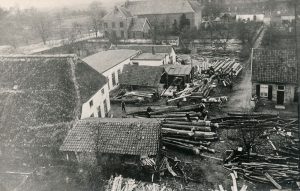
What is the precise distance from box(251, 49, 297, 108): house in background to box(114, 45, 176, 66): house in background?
621 inches

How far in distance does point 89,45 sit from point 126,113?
130 feet

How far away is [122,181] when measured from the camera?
1933 cm

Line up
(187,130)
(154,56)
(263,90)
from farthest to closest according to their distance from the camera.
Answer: (154,56), (263,90), (187,130)

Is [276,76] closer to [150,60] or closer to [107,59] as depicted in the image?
[150,60]

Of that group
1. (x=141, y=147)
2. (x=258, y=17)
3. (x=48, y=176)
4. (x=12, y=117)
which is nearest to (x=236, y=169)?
(x=141, y=147)

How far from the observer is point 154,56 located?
4459 cm

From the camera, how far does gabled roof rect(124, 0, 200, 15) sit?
73.7 m

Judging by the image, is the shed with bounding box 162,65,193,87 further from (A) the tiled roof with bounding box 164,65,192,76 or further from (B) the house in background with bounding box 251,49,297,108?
(B) the house in background with bounding box 251,49,297,108

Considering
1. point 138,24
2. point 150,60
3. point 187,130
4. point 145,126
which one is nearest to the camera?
point 145,126

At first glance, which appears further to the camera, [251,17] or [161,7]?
[251,17]

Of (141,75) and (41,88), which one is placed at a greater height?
(41,88)

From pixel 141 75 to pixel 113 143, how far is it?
729 inches

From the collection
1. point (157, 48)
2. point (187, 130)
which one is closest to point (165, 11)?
point (157, 48)

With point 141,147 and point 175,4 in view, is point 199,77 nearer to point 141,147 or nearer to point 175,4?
point 141,147
